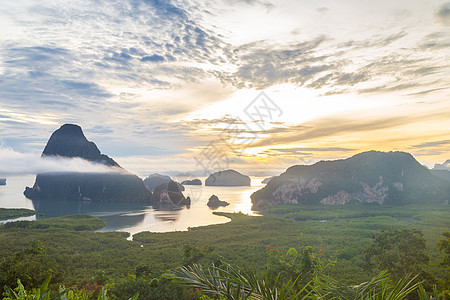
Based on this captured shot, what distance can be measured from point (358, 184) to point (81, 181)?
121m

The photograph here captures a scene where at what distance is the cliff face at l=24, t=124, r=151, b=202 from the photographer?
112250 millimetres

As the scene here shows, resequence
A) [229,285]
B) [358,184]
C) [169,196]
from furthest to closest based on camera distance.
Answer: [358,184], [169,196], [229,285]

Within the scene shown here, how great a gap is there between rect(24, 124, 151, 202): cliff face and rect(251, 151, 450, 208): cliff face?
55.0m

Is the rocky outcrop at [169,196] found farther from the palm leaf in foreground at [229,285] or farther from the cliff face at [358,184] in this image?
the palm leaf in foreground at [229,285]

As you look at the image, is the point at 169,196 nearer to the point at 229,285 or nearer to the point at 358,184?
the point at 358,184

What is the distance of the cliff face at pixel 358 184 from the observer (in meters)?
94.2

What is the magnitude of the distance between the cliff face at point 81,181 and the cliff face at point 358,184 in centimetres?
5502

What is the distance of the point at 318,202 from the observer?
305 ft

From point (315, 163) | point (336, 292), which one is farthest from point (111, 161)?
point (336, 292)

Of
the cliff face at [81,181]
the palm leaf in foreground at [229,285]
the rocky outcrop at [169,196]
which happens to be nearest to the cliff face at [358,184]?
the rocky outcrop at [169,196]

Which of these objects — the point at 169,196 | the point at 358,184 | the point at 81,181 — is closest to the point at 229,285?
the point at 169,196

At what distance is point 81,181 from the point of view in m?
120

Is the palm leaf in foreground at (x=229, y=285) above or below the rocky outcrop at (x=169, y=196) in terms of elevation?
above

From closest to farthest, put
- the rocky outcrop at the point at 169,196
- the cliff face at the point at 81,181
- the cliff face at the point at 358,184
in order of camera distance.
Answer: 1. the cliff face at the point at 358,184
2. the rocky outcrop at the point at 169,196
3. the cliff face at the point at 81,181
